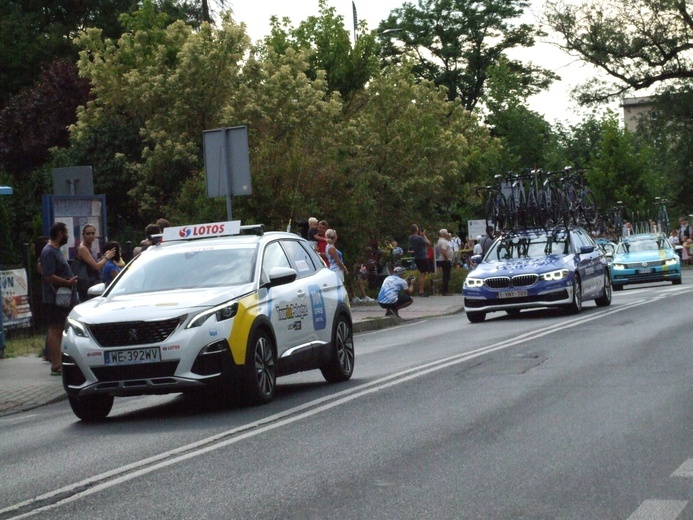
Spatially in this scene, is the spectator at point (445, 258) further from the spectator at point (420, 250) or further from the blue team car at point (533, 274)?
the blue team car at point (533, 274)

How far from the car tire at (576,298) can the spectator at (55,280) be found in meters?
10.2

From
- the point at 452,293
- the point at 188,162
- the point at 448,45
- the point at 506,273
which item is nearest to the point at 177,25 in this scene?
the point at 188,162

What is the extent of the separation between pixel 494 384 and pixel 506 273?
10845mm

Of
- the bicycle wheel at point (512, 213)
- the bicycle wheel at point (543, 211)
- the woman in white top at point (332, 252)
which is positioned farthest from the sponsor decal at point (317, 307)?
the bicycle wheel at point (512, 213)

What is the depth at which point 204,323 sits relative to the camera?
11922 millimetres

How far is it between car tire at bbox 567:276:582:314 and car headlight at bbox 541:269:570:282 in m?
0.35

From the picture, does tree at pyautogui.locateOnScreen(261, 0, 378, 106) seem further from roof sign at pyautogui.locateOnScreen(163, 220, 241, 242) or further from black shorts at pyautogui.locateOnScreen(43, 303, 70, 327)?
roof sign at pyautogui.locateOnScreen(163, 220, 241, 242)

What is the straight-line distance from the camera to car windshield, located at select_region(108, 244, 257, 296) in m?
13.0

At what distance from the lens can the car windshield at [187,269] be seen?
12984mm

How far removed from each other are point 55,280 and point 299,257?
4005 mm

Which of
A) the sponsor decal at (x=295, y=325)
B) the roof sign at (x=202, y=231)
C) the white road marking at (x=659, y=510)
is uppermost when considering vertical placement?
the roof sign at (x=202, y=231)

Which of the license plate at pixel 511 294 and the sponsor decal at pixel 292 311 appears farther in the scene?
the license plate at pixel 511 294

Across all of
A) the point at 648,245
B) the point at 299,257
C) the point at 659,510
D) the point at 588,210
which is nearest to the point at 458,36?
the point at 648,245

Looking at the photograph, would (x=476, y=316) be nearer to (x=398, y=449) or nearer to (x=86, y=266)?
(x=86, y=266)
